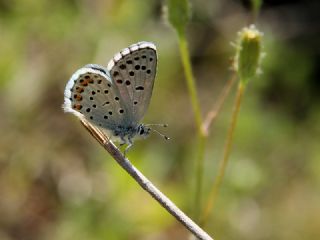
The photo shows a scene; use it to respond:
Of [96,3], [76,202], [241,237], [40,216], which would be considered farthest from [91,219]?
[96,3]

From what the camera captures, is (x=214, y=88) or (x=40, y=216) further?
(x=214, y=88)

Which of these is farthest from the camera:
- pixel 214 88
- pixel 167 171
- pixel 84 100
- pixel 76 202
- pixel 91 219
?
pixel 214 88

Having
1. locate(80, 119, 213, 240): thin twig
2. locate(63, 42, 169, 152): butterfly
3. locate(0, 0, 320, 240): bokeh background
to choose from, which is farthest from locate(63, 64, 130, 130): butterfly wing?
locate(0, 0, 320, 240): bokeh background

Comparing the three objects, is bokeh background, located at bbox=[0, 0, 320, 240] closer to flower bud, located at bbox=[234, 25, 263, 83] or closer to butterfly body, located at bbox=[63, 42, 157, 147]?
butterfly body, located at bbox=[63, 42, 157, 147]

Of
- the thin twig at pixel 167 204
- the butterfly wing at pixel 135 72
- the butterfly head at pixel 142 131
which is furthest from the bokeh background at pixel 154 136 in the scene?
the thin twig at pixel 167 204

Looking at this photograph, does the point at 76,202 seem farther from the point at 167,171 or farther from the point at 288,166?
the point at 288,166

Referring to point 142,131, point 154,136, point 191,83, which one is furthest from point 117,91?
point 154,136

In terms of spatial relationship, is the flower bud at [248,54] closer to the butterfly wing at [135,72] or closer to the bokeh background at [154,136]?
the butterfly wing at [135,72]
